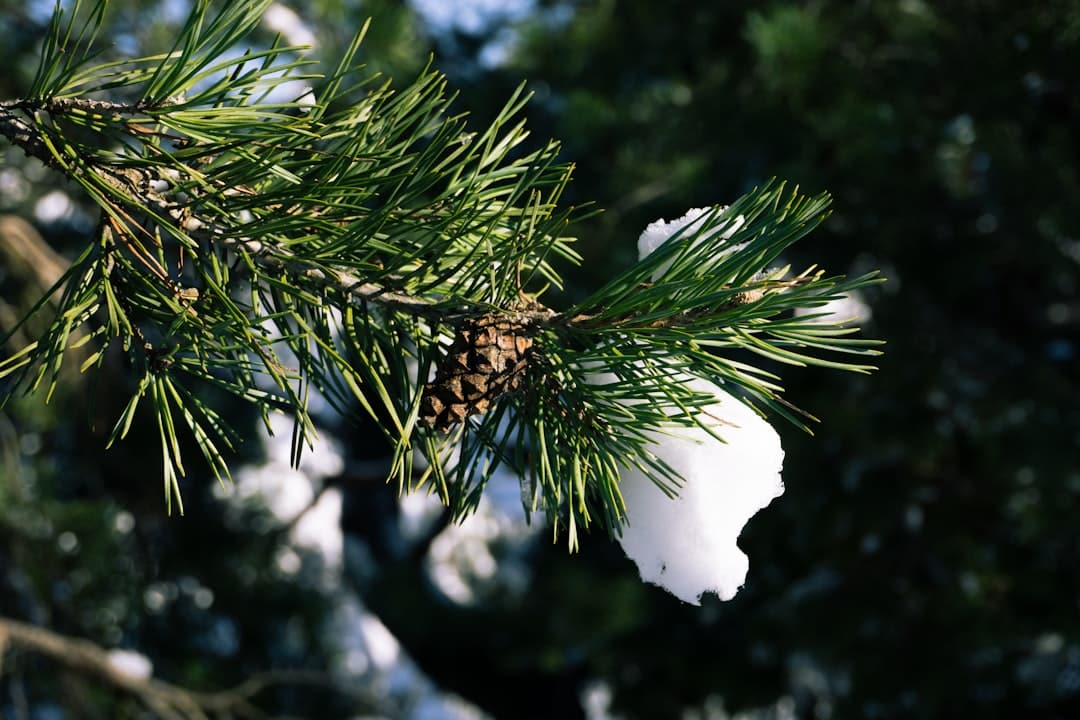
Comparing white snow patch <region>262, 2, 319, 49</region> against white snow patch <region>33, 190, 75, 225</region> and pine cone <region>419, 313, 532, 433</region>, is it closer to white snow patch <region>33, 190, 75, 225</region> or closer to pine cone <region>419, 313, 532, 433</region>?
white snow patch <region>33, 190, 75, 225</region>

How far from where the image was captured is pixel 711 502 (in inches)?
18.7

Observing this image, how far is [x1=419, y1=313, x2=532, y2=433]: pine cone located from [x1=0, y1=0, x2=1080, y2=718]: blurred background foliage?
3.25ft

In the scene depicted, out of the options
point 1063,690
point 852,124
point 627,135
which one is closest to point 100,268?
point 852,124

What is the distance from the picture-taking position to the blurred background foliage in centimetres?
163

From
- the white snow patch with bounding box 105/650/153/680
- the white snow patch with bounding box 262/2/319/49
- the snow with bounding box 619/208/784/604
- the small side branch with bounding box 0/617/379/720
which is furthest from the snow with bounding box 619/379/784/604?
the white snow patch with bounding box 262/2/319/49

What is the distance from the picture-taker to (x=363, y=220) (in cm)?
42

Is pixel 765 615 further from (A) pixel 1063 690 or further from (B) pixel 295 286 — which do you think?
(B) pixel 295 286

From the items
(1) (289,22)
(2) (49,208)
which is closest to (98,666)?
(1) (289,22)

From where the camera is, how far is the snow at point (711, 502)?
47 cm

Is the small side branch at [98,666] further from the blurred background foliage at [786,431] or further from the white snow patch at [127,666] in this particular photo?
the blurred background foliage at [786,431]

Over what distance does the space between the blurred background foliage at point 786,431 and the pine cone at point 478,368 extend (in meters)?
0.99

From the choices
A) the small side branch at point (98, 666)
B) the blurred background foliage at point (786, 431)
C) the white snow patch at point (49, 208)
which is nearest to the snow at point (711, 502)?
the blurred background foliage at point (786, 431)

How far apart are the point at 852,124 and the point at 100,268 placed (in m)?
1.32

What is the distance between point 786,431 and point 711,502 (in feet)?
4.81
